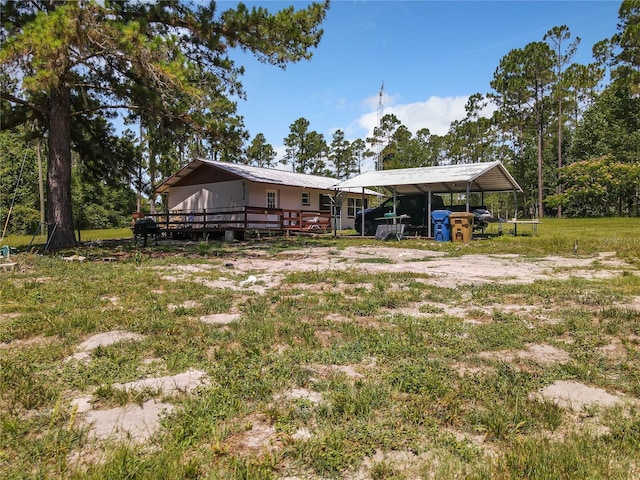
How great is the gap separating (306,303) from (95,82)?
39.8 feet

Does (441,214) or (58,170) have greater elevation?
(58,170)

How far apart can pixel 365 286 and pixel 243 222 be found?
12.9 meters

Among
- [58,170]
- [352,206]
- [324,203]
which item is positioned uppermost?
[58,170]

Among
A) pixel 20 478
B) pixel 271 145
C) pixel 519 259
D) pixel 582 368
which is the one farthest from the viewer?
pixel 271 145

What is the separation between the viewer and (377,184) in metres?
18.4

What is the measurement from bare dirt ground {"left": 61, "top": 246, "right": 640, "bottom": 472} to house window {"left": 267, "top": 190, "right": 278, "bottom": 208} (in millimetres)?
10972

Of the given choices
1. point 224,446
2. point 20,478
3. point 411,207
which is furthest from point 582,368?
point 411,207

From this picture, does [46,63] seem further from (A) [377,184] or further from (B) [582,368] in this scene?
(A) [377,184]

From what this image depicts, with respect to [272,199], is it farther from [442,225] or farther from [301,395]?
[301,395]

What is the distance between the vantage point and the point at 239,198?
21641mm

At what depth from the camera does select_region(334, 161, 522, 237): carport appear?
53.8 feet

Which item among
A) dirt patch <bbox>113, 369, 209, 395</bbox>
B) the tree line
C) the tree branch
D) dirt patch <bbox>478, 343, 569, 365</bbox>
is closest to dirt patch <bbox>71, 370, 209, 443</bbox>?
dirt patch <bbox>113, 369, 209, 395</bbox>

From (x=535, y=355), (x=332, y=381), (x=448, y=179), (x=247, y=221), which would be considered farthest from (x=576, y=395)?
(x=247, y=221)

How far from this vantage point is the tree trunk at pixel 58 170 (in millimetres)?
11297
